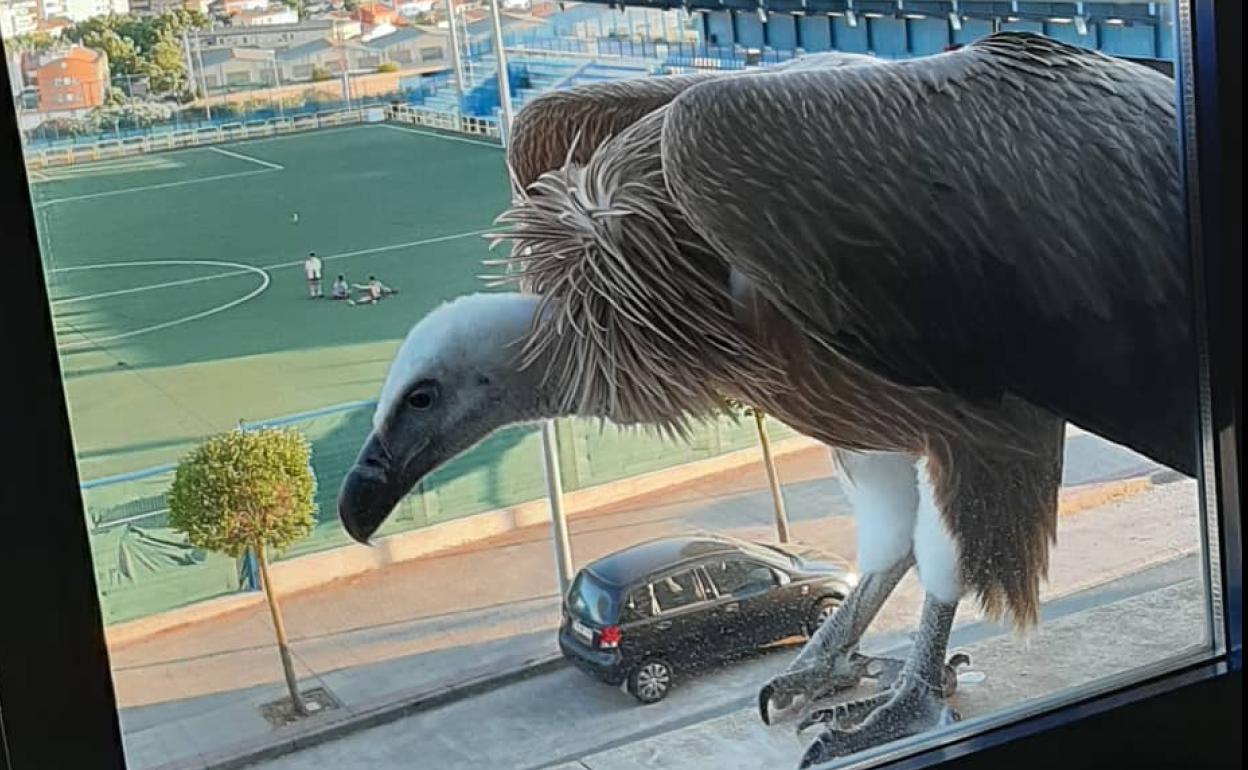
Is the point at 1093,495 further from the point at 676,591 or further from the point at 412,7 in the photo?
the point at 412,7

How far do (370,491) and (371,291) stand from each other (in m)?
0.16

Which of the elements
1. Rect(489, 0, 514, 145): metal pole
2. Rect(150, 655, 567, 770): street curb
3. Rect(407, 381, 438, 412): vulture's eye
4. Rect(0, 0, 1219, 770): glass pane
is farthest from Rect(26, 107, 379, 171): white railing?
Rect(150, 655, 567, 770): street curb

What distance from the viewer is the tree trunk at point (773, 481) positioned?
136cm

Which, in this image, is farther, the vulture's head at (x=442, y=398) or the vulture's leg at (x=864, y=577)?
the vulture's leg at (x=864, y=577)

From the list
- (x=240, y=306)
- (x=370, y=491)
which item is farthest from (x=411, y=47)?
(x=370, y=491)

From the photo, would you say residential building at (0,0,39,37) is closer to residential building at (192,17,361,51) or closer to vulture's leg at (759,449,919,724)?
residential building at (192,17,361,51)

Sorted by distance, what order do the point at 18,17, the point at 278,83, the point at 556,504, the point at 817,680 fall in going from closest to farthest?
the point at 18,17 < the point at 278,83 < the point at 556,504 < the point at 817,680

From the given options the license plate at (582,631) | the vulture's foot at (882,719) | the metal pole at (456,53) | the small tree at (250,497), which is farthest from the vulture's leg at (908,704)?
the metal pole at (456,53)

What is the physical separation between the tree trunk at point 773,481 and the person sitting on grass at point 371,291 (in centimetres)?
32

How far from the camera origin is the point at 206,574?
3.98ft

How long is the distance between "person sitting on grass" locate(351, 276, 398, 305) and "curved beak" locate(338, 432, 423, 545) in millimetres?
105

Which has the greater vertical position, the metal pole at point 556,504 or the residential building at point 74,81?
the residential building at point 74,81

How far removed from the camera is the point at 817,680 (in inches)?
56.2

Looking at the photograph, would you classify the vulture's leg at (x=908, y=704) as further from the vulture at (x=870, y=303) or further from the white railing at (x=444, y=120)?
the white railing at (x=444, y=120)
